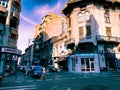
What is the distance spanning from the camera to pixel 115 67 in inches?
1238

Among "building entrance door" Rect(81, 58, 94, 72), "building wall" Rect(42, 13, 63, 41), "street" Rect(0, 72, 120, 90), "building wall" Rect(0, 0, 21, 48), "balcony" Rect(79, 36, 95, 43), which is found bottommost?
"street" Rect(0, 72, 120, 90)

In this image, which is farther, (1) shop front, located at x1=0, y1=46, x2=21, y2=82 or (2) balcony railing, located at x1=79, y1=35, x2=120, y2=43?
(2) balcony railing, located at x1=79, y1=35, x2=120, y2=43

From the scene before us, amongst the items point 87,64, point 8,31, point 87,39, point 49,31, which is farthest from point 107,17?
point 49,31

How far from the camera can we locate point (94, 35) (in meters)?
31.6

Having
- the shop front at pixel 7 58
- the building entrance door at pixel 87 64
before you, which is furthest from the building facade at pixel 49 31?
the shop front at pixel 7 58

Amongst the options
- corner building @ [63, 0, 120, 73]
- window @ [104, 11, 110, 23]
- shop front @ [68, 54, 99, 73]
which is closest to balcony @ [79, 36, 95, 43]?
corner building @ [63, 0, 120, 73]

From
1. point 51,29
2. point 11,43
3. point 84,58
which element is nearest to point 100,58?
point 84,58

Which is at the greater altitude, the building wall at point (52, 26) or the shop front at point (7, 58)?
the building wall at point (52, 26)

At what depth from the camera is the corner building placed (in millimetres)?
31172

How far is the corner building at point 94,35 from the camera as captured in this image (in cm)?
3117

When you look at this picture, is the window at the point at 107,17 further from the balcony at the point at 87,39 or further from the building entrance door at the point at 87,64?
the building entrance door at the point at 87,64

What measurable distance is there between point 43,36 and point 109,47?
31.0m

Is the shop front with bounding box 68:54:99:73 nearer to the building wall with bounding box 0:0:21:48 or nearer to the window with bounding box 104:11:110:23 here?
the window with bounding box 104:11:110:23

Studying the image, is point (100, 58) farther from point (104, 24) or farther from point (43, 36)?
point (43, 36)
